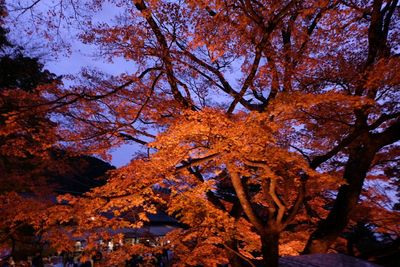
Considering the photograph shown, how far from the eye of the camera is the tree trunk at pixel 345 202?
7.75 metres

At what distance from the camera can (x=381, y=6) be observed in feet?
25.8

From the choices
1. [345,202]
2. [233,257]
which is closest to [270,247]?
[233,257]

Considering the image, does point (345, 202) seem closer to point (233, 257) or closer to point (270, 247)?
point (270, 247)

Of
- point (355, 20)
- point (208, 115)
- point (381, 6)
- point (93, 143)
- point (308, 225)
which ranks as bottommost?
point (308, 225)

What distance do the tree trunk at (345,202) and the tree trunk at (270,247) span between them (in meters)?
0.91

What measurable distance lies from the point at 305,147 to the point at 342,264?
27.4 ft

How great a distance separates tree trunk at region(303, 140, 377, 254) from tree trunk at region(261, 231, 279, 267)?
909 mm

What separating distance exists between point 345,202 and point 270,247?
2.06m

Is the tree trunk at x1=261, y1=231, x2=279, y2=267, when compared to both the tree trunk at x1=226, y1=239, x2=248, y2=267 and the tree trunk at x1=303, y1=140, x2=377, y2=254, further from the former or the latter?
the tree trunk at x1=226, y1=239, x2=248, y2=267

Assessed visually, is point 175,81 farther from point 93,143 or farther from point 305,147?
point 305,147

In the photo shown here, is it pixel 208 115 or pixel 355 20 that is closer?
pixel 208 115

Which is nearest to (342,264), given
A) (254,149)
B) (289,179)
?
(254,149)

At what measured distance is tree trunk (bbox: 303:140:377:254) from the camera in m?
7.75

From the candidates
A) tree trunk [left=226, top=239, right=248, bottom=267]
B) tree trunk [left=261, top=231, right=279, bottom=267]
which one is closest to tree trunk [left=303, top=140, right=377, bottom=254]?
tree trunk [left=261, top=231, right=279, bottom=267]
